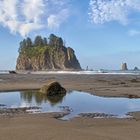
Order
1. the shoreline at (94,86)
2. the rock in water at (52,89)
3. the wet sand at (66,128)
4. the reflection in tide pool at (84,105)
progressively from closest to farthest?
the wet sand at (66,128) < the reflection in tide pool at (84,105) < the rock in water at (52,89) < the shoreline at (94,86)

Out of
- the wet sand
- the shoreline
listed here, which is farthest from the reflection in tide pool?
the shoreline

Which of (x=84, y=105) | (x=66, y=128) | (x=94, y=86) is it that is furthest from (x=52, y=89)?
(x=66, y=128)

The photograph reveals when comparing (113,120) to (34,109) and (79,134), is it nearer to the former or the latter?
(79,134)

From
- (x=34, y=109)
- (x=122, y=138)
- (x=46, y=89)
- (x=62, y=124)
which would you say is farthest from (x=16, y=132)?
(x=46, y=89)

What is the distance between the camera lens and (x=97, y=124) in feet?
47.3

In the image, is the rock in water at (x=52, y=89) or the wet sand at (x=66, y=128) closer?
the wet sand at (x=66, y=128)

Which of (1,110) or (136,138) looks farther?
(1,110)

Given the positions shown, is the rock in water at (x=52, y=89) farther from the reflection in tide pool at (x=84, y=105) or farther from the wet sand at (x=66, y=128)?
the wet sand at (x=66, y=128)

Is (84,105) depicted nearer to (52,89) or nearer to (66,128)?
(66,128)

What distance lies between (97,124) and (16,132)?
12.6ft

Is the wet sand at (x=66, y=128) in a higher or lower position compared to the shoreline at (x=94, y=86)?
lower

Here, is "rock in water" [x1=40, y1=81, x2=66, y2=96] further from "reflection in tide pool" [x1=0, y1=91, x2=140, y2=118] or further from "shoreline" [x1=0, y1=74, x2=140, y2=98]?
"reflection in tide pool" [x1=0, y1=91, x2=140, y2=118]

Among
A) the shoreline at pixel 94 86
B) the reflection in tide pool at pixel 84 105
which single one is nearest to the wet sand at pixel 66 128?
the reflection in tide pool at pixel 84 105

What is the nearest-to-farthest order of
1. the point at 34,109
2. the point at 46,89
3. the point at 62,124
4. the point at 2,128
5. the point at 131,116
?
the point at 2,128 < the point at 62,124 < the point at 131,116 < the point at 34,109 < the point at 46,89
